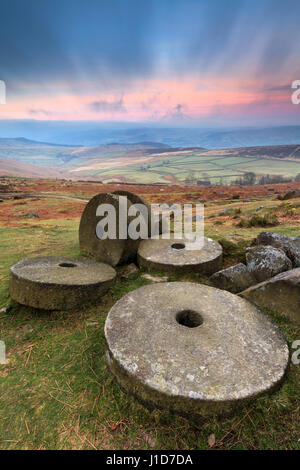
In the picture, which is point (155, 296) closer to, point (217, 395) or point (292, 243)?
point (217, 395)

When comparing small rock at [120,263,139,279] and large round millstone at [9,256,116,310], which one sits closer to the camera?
large round millstone at [9,256,116,310]

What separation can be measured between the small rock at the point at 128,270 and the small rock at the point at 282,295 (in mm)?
3187

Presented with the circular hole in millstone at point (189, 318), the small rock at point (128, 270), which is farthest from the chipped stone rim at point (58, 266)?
the circular hole in millstone at point (189, 318)

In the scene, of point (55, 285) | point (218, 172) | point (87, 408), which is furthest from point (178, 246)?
point (218, 172)

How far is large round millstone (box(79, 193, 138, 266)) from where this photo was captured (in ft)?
22.6

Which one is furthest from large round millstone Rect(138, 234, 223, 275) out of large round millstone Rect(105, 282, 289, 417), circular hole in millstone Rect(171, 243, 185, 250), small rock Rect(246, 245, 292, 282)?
large round millstone Rect(105, 282, 289, 417)

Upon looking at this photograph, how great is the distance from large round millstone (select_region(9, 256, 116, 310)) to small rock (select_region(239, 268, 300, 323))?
318cm

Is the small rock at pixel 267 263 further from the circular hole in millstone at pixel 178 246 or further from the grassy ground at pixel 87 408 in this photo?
the circular hole in millstone at pixel 178 246

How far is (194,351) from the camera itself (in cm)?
341

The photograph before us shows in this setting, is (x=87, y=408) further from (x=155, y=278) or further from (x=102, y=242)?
(x=102, y=242)

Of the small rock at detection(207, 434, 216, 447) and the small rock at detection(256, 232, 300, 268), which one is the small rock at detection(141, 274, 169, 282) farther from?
the small rock at detection(207, 434, 216, 447)

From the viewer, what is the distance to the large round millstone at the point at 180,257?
6.33 meters

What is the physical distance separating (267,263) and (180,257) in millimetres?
2126
